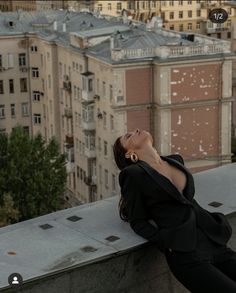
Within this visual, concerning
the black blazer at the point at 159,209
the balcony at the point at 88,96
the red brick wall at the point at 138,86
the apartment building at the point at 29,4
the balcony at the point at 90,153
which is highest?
the apartment building at the point at 29,4

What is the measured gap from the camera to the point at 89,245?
12.1 ft

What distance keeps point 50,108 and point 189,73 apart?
1046cm

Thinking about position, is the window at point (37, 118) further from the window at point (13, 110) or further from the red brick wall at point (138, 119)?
the red brick wall at point (138, 119)

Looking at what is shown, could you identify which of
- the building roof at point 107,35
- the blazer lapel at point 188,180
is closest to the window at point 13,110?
the building roof at point 107,35

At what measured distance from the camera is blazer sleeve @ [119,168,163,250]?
146 inches

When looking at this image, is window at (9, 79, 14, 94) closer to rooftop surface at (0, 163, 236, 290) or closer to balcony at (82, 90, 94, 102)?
balcony at (82, 90, 94, 102)

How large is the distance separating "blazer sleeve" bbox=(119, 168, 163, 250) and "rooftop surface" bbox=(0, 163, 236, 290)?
0.06m

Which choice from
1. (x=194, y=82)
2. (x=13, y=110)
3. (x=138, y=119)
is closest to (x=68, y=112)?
(x=13, y=110)

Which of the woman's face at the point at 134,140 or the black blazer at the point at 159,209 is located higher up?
the woman's face at the point at 134,140

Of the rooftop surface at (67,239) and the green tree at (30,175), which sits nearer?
the rooftop surface at (67,239)

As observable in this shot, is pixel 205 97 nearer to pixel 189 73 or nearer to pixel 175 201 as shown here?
pixel 189 73

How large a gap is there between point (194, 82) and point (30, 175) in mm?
7385

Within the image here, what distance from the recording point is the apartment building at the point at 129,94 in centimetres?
2902

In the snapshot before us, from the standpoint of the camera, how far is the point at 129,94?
A: 29.2 m
